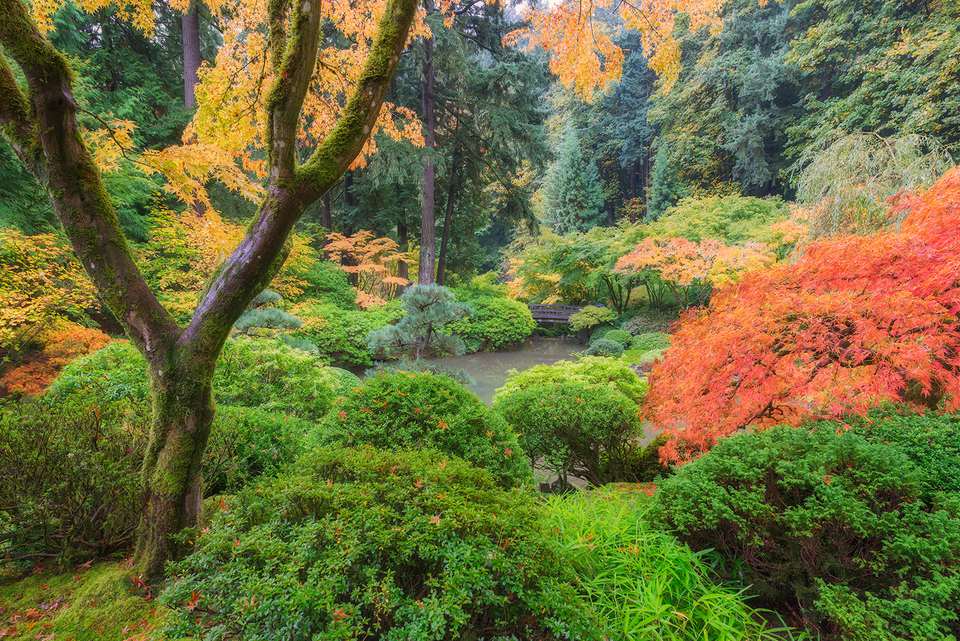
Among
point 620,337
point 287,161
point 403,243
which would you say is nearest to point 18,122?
point 287,161

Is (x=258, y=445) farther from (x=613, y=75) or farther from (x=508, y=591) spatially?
(x=613, y=75)

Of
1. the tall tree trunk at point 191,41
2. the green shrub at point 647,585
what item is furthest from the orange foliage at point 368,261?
the green shrub at point 647,585

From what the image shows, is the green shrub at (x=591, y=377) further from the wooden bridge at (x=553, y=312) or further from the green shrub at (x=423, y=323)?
the wooden bridge at (x=553, y=312)

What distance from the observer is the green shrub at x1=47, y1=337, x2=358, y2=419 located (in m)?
3.63

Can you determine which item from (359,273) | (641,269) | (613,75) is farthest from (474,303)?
(613,75)

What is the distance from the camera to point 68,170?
5.55 ft

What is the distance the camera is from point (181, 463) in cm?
195

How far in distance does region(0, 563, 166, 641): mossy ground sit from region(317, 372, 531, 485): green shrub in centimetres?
103

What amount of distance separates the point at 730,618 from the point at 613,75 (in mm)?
3986

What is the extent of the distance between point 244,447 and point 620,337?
34.0 feet

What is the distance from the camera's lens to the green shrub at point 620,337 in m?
11.4

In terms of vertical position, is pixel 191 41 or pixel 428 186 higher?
pixel 191 41

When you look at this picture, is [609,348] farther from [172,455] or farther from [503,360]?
[172,455]

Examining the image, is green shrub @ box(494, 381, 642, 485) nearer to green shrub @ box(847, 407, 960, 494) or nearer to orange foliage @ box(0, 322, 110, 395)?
green shrub @ box(847, 407, 960, 494)
